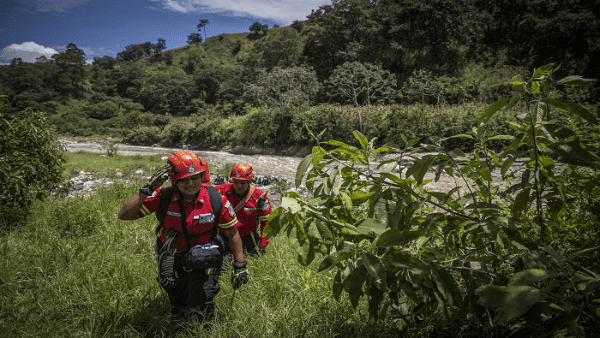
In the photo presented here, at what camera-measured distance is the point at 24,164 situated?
4414 mm

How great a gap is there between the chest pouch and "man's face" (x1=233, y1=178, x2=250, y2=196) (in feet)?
5.32

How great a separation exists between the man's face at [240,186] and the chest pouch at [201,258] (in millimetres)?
1621

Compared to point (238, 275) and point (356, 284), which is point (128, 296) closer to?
point (238, 275)

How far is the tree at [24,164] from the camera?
166 inches

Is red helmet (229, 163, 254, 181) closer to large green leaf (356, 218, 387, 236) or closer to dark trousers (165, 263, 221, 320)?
dark trousers (165, 263, 221, 320)

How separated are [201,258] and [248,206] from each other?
1720mm

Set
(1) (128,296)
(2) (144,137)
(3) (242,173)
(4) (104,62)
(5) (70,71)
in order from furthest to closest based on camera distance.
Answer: (4) (104,62)
(5) (70,71)
(2) (144,137)
(3) (242,173)
(1) (128,296)

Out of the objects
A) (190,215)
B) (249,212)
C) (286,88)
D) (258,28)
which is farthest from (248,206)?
(258,28)

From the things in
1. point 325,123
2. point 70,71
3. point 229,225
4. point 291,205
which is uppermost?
point 70,71

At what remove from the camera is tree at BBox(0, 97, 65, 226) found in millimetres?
4215

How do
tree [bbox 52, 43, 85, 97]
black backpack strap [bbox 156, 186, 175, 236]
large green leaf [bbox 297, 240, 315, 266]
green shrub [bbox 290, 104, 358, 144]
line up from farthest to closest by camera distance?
tree [bbox 52, 43, 85, 97], green shrub [bbox 290, 104, 358, 144], black backpack strap [bbox 156, 186, 175, 236], large green leaf [bbox 297, 240, 315, 266]

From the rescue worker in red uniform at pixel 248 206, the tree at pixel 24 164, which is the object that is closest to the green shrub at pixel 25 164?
the tree at pixel 24 164

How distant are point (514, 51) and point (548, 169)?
29658 millimetres

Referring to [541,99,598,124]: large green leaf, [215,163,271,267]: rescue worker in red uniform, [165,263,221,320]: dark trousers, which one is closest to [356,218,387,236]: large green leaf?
[541,99,598,124]: large green leaf
